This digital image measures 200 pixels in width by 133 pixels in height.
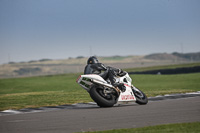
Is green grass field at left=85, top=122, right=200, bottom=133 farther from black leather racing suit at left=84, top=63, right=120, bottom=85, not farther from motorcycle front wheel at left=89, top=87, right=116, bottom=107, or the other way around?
black leather racing suit at left=84, top=63, right=120, bottom=85

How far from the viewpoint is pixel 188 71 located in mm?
37188

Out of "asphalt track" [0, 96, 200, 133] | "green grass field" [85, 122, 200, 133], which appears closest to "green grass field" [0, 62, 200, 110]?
"asphalt track" [0, 96, 200, 133]

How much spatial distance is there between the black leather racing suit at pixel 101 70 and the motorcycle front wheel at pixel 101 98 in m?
0.53

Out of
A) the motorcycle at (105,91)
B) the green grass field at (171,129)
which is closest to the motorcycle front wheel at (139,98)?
the motorcycle at (105,91)

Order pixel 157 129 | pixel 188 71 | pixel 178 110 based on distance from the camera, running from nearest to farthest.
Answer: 1. pixel 157 129
2. pixel 178 110
3. pixel 188 71

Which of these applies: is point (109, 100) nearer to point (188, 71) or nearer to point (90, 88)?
point (90, 88)

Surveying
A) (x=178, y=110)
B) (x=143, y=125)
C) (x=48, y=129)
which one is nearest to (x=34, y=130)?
(x=48, y=129)

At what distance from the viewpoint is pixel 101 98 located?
1102cm

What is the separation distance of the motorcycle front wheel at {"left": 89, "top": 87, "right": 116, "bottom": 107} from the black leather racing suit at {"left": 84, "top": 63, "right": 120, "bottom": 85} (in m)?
0.53

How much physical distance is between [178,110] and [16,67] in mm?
49136

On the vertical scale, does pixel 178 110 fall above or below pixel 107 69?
below

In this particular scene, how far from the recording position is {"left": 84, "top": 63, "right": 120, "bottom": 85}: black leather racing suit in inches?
446

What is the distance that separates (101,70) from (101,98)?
969 millimetres

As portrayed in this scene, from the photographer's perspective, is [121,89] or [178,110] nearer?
[178,110]
